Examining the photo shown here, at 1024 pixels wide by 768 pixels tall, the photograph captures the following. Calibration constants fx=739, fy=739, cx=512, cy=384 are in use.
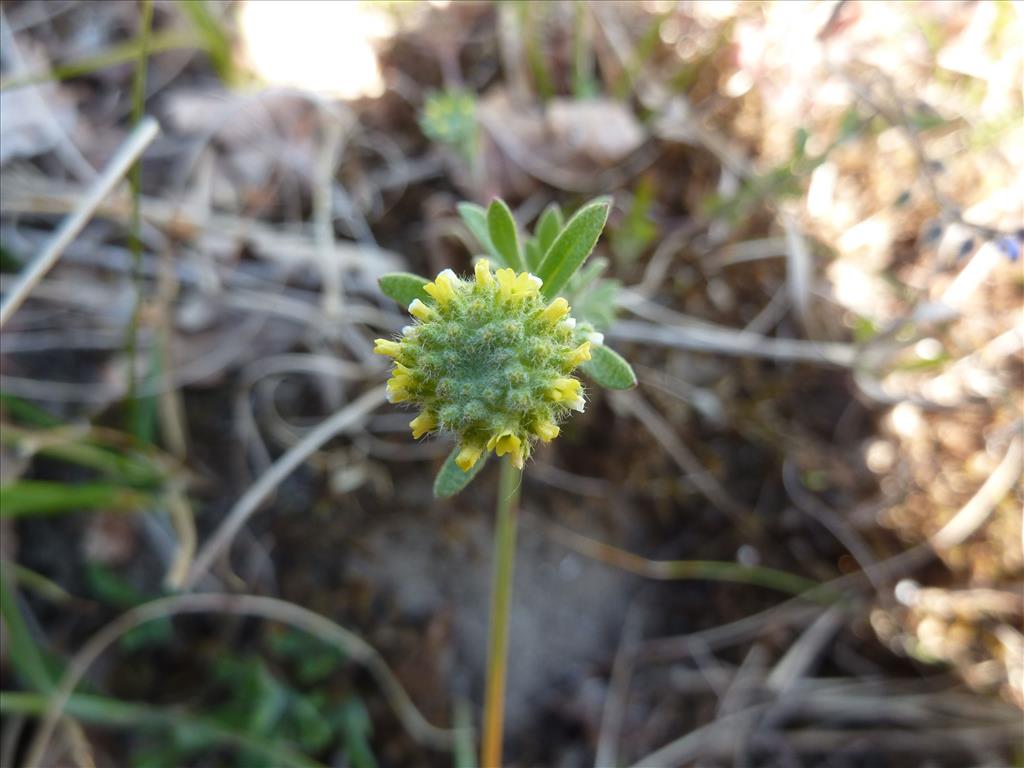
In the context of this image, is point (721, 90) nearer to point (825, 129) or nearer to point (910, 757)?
point (825, 129)

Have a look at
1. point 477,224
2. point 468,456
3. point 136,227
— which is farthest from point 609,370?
point 136,227

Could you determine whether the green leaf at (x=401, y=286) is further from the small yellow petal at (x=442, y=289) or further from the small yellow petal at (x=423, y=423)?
the small yellow petal at (x=423, y=423)

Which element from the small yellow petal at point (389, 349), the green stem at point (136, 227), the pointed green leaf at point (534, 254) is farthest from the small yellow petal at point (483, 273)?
the green stem at point (136, 227)

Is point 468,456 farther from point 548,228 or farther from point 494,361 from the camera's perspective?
point 548,228

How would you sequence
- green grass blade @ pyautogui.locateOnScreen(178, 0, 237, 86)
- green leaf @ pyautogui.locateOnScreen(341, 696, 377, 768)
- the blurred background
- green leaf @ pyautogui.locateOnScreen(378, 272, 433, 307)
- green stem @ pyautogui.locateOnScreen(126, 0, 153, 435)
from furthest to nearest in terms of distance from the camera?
green grass blade @ pyautogui.locateOnScreen(178, 0, 237, 86) → the blurred background → green leaf @ pyautogui.locateOnScreen(341, 696, 377, 768) → green stem @ pyautogui.locateOnScreen(126, 0, 153, 435) → green leaf @ pyautogui.locateOnScreen(378, 272, 433, 307)

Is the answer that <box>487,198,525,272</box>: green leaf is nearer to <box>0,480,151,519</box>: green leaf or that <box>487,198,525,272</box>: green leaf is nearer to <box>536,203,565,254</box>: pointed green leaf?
<box>536,203,565,254</box>: pointed green leaf

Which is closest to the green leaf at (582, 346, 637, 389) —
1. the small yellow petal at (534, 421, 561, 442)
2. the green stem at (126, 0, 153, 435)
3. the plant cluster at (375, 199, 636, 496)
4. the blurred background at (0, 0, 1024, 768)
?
the plant cluster at (375, 199, 636, 496)

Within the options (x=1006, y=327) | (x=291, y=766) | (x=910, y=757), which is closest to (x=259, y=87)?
(x=291, y=766)
